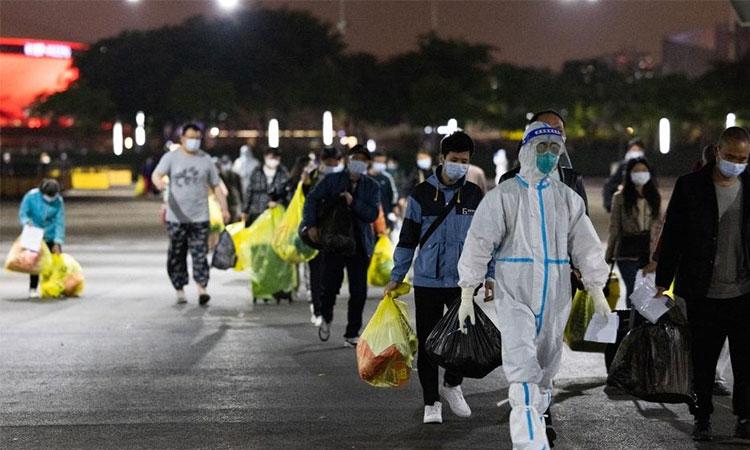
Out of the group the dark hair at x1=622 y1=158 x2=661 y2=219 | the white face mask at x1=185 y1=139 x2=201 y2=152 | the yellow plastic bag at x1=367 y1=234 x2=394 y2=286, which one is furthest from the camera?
the yellow plastic bag at x1=367 y1=234 x2=394 y2=286

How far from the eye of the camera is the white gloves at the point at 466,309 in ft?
22.0

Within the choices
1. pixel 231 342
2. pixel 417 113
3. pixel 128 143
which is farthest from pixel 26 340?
pixel 128 143

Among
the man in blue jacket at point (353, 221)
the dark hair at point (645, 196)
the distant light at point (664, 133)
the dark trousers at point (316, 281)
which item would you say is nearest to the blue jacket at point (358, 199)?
the man in blue jacket at point (353, 221)

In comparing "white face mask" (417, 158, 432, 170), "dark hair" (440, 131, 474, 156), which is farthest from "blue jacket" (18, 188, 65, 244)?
"dark hair" (440, 131, 474, 156)

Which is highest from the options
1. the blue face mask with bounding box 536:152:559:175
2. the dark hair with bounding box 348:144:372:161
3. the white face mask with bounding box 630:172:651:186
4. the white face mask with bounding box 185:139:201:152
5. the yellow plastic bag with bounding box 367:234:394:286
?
the white face mask with bounding box 185:139:201:152

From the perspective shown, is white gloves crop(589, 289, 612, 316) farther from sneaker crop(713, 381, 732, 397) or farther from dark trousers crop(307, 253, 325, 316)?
dark trousers crop(307, 253, 325, 316)

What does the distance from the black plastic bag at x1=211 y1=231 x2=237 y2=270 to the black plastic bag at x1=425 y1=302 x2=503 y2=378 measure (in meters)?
7.40

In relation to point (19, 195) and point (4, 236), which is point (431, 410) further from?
point (19, 195)

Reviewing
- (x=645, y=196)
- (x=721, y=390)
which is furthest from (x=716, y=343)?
(x=645, y=196)

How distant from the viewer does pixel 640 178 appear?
1066 cm

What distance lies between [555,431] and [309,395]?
1907 mm

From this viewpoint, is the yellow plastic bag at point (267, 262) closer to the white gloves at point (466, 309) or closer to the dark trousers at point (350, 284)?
the dark trousers at point (350, 284)

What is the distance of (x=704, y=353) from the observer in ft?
24.8

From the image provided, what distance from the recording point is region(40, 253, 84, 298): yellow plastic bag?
15.2m
